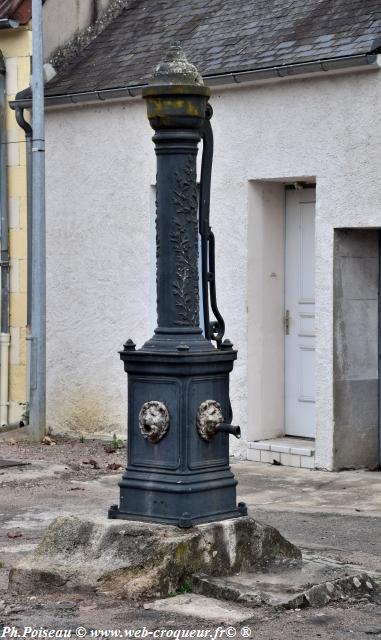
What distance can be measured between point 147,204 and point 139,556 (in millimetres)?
6356

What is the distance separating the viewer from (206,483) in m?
6.86

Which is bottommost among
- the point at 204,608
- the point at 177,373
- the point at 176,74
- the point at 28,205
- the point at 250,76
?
the point at 204,608

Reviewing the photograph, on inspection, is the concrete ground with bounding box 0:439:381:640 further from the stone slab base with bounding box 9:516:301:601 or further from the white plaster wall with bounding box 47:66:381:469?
the white plaster wall with bounding box 47:66:381:469

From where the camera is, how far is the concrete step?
6.37 m

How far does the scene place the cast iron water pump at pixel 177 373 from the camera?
6.80m

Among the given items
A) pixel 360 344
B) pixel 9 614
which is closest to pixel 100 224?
pixel 360 344

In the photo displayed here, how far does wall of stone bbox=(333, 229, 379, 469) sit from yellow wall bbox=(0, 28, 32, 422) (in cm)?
395

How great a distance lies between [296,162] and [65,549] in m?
5.20

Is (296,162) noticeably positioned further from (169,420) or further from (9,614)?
(9,614)

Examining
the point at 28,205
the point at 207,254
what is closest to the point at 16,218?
the point at 28,205

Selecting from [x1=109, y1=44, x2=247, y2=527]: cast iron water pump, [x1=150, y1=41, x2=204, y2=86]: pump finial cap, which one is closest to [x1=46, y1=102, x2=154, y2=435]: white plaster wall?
[x1=150, y1=41, x2=204, y2=86]: pump finial cap

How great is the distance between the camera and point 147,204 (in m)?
12.5

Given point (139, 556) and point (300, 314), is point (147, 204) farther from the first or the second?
point (139, 556)

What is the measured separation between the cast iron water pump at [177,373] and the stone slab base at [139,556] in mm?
144
